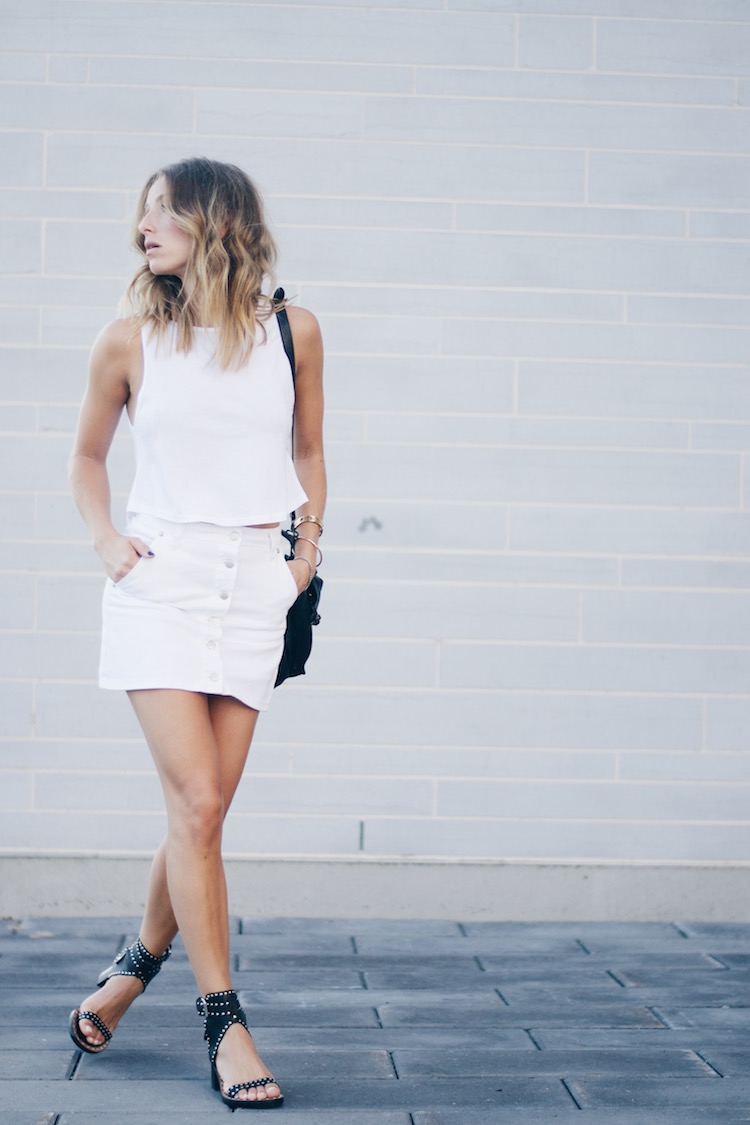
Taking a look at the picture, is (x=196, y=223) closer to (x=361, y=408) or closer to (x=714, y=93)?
(x=361, y=408)

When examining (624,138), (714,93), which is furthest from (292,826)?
(714,93)

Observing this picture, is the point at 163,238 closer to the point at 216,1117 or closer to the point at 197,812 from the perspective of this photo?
the point at 197,812

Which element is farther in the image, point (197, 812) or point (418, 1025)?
point (418, 1025)

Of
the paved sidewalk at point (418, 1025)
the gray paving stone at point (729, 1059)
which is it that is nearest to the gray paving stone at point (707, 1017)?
the paved sidewalk at point (418, 1025)

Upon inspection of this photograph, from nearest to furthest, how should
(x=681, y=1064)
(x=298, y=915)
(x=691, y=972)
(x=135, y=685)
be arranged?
1. (x=135, y=685)
2. (x=681, y=1064)
3. (x=691, y=972)
4. (x=298, y=915)

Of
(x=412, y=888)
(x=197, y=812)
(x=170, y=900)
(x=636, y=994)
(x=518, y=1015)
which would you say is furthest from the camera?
(x=412, y=888)

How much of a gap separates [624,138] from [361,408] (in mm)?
1103

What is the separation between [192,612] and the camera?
7.79 ft

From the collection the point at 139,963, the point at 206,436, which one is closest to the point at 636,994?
the point at 139,963

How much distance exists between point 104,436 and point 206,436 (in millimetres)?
280

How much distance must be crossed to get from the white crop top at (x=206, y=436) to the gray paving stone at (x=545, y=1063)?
3.60ft

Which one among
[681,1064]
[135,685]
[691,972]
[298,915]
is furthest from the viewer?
[298,915]

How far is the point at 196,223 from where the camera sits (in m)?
2.43

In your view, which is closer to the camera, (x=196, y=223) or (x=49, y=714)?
(x=196, y=223)
